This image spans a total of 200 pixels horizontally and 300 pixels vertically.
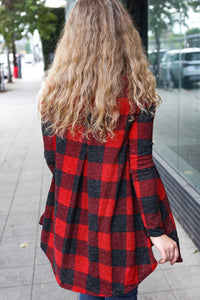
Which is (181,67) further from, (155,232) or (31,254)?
(155,232)

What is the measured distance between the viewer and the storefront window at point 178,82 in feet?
14.1

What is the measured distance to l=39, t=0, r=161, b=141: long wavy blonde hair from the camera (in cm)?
152

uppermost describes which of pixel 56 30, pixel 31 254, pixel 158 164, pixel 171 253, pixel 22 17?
pixel 22 17

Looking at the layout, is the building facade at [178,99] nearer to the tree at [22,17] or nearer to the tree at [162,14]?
the tree at [162,14]

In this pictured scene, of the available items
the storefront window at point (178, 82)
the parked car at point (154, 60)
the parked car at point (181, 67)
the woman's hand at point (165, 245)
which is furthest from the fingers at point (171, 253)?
the parked car at point (154, 60)

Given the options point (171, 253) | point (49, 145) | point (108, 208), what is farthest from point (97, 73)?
point (171, 253)

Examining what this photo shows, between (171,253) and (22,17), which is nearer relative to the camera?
(171,253)

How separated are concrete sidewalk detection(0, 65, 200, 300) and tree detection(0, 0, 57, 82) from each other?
7.42ft

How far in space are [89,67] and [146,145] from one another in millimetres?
395

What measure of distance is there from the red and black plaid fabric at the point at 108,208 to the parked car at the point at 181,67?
2.92m

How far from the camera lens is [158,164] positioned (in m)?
4.97

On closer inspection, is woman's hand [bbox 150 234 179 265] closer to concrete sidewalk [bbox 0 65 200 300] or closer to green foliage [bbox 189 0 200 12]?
concrete sidewalk [bbox 0 65 200 300]

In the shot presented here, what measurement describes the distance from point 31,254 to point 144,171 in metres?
2.33

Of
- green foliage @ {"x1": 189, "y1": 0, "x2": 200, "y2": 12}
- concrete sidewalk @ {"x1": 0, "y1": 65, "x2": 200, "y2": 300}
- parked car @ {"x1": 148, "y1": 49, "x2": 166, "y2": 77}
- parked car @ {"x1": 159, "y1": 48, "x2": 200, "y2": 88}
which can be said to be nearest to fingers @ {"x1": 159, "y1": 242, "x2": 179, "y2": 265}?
concrete sidewalk @ {"x1": 0, "y1": 65, "x2": 200, "y2": 300}
